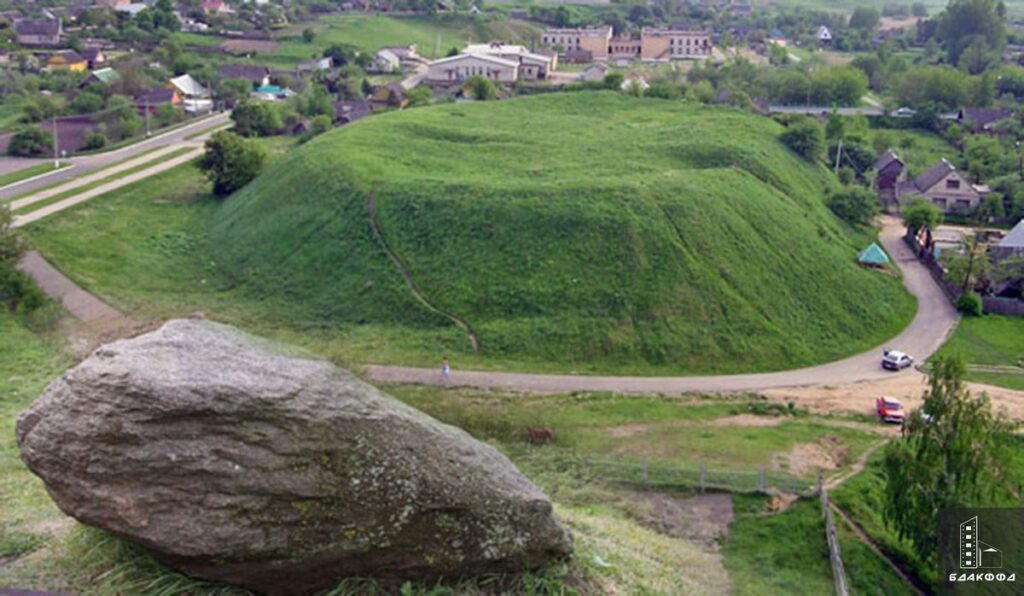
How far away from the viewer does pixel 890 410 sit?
101 ft

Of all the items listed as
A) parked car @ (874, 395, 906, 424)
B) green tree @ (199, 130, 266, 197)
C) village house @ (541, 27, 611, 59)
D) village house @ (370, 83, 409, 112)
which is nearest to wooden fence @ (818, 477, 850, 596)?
parked car @ (874, 395, 906, 424)

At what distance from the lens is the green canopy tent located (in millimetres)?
47094

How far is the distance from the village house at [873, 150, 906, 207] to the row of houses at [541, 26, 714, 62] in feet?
193

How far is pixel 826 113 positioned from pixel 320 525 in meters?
88.8

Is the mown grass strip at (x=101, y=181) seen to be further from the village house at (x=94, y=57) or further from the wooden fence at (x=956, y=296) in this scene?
the wooden fence at (x=956, y=296)

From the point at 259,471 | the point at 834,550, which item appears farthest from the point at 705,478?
the point at 259,471

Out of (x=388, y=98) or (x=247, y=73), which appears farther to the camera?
(x=247, y=73)

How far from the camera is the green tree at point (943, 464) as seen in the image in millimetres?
21422

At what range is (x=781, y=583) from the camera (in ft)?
67.5

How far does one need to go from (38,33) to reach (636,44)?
78889mm

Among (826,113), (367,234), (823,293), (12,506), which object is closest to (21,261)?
(367,234)

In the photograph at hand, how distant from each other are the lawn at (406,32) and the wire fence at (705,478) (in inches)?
3970

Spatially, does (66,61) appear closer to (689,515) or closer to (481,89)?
(481,89)

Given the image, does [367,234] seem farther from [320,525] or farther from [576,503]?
[320,525]
